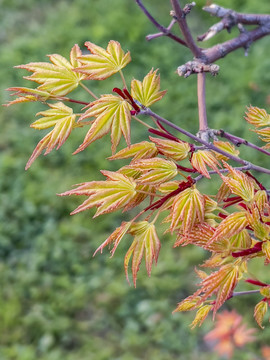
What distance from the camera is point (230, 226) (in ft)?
2.27

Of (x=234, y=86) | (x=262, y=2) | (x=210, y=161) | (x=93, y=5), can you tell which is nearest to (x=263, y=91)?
(x=234, y=86)

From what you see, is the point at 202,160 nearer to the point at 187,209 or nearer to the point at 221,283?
the point at 187,209

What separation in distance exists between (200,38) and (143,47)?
106 inches

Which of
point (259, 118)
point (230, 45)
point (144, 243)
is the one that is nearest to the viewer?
point (144, 243)

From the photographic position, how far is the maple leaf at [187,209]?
722 millimetres

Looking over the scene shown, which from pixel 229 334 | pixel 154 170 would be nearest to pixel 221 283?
pixel 154 170

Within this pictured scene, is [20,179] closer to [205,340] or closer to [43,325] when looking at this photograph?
[43,325]

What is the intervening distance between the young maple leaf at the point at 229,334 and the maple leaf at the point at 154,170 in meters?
1.53

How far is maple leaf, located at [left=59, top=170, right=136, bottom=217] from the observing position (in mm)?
722

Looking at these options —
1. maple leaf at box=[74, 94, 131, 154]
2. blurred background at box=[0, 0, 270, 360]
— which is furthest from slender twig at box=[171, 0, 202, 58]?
blurred background at box=[0, 0, 270, 360]

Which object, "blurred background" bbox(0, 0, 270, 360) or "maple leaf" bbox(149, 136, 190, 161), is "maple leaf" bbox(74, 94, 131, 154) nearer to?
"maple leaf" bbox(149, 136, 190, 161)

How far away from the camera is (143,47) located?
3.67m

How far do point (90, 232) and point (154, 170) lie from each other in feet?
6.95

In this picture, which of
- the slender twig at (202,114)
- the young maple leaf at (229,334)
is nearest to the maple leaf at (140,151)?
the slender twig at (202,114)
